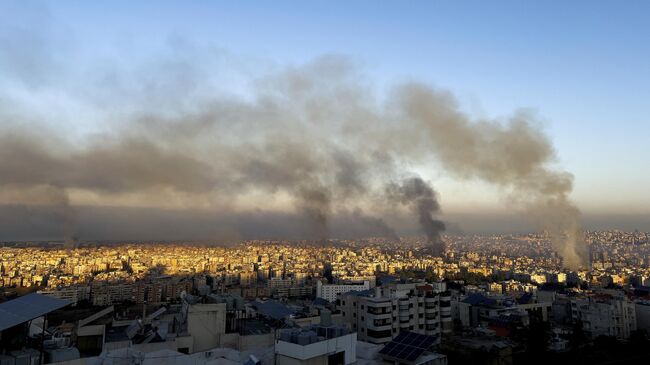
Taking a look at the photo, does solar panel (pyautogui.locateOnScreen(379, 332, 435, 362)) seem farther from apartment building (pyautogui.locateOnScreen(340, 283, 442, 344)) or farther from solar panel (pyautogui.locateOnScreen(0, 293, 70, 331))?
solar panel (pyautogui.locateOnScreen(0, 293, 70, 331))

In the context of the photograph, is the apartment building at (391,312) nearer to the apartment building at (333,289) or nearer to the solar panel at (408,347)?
the solar panel at (408,347)

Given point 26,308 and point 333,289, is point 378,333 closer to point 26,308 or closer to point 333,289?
point 26,308

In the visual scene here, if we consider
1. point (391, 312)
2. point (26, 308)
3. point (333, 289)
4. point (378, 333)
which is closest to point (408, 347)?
point (378, 333)

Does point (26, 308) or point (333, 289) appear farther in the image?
point (333, 289)

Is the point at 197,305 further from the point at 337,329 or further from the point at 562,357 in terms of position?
the point at 562,357

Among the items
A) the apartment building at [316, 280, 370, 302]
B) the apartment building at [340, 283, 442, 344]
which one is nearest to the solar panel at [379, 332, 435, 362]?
the apartment building at [340, 283, 442, 344]

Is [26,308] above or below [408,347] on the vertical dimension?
above

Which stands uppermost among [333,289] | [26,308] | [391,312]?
[26,308]

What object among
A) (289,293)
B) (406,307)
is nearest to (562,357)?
(406,307)
